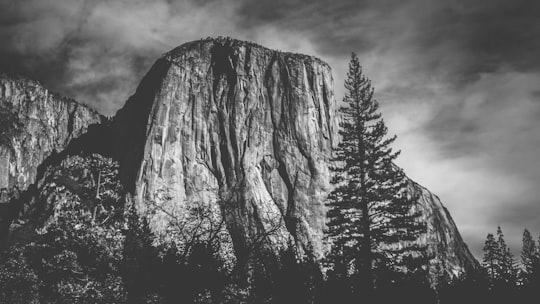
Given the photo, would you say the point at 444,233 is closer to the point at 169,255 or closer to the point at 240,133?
the point at 240,133

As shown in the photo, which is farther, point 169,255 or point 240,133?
point 240,133

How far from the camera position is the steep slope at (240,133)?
71312 mm

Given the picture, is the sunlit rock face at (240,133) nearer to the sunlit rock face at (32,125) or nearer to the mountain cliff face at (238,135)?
the mountain cliff face at (238,135)

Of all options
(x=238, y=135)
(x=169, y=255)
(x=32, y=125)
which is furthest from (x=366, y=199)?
(x=32, y=125)

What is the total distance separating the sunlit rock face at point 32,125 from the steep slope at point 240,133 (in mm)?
29577

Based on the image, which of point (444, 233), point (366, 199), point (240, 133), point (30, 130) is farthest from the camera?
point (444, 233)

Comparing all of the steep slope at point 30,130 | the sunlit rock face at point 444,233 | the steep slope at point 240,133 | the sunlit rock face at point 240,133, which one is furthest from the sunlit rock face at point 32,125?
the sunlit rock face at point 444,233

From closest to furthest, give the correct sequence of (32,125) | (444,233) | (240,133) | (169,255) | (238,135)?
(169,255) → (238,135) → (240,133) → (32,125) → (444,233)

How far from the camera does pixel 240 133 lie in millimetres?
78688

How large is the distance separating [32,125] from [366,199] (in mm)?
110250

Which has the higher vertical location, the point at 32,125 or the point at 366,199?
the point at 32,125

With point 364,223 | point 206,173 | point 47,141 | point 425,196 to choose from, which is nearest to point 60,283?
point 364,223

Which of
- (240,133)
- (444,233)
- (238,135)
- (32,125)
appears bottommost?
(444,233)

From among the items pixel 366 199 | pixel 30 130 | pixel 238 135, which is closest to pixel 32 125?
pixel 30 130
